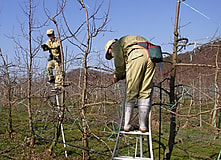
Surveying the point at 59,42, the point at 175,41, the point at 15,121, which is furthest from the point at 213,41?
the point at 15,121

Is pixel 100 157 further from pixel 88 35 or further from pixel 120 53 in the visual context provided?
pixel 120 53

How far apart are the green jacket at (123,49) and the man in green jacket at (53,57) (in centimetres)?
204

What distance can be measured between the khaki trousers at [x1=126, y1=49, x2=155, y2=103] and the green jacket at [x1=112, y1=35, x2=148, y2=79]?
→ 0.05 m

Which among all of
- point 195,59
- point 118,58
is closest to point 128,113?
point 118,58

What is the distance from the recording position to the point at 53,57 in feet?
14.9

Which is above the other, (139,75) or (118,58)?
(118,58)

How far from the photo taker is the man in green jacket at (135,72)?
2.37 m

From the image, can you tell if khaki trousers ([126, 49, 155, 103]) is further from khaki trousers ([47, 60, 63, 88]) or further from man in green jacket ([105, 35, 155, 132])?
khaki trousers ([47, 60, 63, 88])

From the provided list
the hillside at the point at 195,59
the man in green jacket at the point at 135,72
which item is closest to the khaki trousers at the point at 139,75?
the man in green jacket at the point at 135,72

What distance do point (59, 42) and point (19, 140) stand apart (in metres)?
2.96

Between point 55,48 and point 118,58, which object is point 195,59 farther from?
point 118,58

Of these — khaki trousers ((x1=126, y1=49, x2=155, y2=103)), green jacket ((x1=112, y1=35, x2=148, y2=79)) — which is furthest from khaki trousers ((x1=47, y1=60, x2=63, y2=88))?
khaki trousers ((x1=126, y1=49, x2=155, y2=103))

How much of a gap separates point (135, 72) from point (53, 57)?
2473mm

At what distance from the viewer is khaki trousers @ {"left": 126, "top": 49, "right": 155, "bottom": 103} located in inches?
93.1
